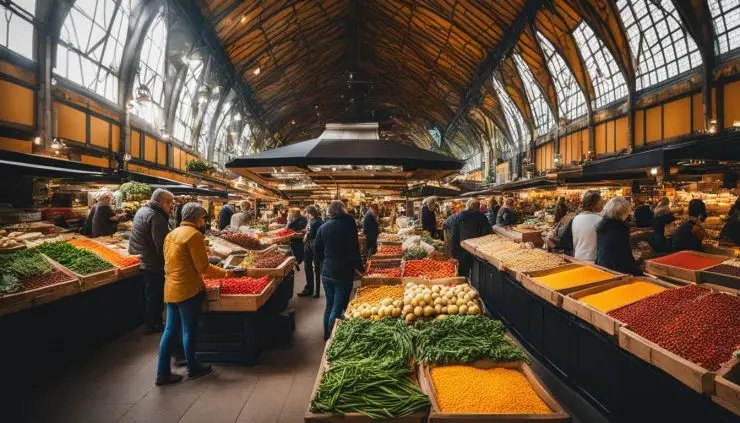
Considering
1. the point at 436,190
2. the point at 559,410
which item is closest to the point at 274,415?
the point at 559,410

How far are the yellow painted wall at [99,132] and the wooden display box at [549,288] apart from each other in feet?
36.9

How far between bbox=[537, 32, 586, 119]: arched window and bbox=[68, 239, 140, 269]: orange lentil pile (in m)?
14.7

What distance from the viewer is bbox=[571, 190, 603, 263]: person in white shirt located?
13.7 ft

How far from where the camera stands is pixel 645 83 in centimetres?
1141

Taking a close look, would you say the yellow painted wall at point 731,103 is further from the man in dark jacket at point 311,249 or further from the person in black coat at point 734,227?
the man in dark jacket at point 311,249

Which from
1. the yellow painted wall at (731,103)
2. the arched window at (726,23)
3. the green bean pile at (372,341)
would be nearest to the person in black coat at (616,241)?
the green bean pile at (372,341)

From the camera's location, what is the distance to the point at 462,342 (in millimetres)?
2637

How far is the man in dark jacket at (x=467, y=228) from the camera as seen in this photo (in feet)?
20.4

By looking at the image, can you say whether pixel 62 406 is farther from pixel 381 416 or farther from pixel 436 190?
pixel 436 190

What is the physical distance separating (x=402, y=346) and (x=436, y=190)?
9.33 metres

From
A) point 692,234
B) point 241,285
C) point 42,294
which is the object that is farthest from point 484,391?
point 692,234

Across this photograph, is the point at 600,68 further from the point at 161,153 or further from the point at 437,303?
the point at 161,153

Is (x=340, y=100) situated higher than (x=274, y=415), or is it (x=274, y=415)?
(x=340, y=100)

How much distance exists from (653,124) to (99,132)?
614 inches
